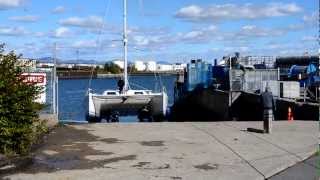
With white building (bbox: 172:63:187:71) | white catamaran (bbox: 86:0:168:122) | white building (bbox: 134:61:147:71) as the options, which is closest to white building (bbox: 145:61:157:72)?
white building (bbox: 134:61:147:71)

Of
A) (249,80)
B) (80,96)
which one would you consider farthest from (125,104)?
(80,96)

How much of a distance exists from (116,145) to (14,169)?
476cm

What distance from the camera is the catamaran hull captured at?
36.1 metres

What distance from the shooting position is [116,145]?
54.1 ft

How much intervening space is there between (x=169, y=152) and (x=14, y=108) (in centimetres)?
374

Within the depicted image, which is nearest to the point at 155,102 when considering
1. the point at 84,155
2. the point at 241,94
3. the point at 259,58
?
the point at 241,94

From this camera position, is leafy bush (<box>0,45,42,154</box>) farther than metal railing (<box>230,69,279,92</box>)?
No

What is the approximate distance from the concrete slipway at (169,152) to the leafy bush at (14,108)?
59cm

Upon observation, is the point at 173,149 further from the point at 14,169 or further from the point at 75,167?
the point at 14,169

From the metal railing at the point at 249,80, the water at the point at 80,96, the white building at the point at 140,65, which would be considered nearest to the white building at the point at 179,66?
the water at the point at 80,96

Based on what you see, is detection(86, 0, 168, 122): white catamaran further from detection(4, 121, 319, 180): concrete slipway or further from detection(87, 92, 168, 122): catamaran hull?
detection(4, 121, 319, 180): concrete slipway

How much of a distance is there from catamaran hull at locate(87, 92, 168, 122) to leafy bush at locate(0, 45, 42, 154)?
21.4m

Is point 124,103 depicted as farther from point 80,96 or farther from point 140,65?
point 80,96

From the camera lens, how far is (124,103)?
36.0 metres
